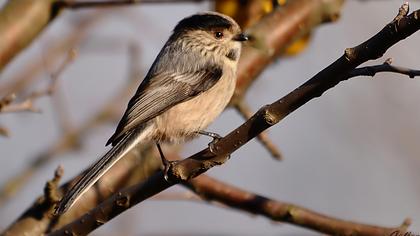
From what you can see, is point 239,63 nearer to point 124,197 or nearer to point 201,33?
point 201,33

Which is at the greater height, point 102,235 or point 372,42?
point 102,235

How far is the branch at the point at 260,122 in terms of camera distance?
2139 millimetres

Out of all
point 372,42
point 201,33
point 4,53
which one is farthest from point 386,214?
point 372,42

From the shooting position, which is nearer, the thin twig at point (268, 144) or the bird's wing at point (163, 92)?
the bird's wing at point (163, 92)

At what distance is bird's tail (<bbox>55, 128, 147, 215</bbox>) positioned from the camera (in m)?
2.83

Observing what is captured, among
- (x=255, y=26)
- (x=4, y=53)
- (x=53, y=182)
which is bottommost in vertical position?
(x=53, y=182)

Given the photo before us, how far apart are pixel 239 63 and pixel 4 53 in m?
1.28

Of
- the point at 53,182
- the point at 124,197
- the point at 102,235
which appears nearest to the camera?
the point at 124,197

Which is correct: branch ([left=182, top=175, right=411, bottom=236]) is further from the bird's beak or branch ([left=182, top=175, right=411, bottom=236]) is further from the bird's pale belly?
the bird's beak

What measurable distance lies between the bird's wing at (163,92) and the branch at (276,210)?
1.14 feet

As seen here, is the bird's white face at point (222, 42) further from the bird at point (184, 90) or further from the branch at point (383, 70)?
the branch at point (383, 70)

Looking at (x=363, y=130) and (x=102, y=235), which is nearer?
(x=102, y=235)

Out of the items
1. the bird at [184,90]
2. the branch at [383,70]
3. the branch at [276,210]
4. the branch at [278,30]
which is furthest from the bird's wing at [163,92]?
the branch at [383,70]

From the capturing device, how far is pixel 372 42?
85.9 inches
